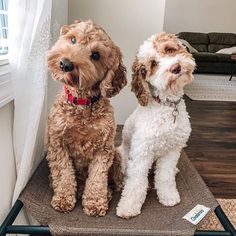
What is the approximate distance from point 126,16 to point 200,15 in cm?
616

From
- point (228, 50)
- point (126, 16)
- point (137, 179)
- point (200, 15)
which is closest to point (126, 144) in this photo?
point (137, 179)

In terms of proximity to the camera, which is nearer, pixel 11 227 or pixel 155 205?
pixel 11 227

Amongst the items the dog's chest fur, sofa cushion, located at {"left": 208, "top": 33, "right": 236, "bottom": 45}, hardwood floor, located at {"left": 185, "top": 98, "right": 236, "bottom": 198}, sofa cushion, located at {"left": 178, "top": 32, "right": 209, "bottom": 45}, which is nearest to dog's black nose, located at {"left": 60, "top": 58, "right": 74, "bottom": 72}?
the dog's chest fur

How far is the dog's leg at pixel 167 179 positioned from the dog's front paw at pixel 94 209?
0.28 m

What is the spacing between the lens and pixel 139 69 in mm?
1300

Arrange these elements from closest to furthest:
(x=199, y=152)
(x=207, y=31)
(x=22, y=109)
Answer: (x=22, y=109), (x=199, y=152), (x=207, y=31)

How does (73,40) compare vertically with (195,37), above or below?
above

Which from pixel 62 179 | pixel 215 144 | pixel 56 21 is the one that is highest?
pixel 56 21

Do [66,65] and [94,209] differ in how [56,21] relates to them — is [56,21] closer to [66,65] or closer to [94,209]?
[66,65]

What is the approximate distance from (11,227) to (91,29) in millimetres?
735

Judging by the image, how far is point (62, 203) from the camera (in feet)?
4.26

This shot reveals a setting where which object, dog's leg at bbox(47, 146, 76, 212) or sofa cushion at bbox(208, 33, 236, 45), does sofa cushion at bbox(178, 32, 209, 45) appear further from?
dog's leg at bbox(47, 146, 76, 212)

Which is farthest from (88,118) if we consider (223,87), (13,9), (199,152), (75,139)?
(223,87)

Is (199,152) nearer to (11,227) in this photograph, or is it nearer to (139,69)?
(139,69)
